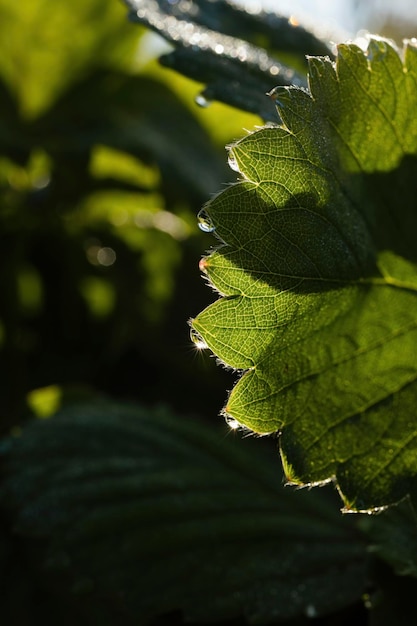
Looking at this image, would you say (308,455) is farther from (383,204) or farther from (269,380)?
(383,204)

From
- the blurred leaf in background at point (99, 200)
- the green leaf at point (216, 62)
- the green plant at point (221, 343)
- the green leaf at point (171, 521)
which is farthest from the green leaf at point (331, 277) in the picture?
the blurred leaf in background at point (99, 200)

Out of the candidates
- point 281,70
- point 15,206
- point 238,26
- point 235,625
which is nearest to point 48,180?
point 15,206

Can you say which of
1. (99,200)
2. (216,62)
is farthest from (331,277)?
(99,200)

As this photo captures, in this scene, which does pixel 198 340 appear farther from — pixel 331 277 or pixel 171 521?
pixel 171 521

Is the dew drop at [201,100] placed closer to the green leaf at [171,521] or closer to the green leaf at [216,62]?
the green leaf at [216,62]

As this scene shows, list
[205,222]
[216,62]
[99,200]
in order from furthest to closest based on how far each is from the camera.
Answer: [99,200] < [216,62] < [205,222]

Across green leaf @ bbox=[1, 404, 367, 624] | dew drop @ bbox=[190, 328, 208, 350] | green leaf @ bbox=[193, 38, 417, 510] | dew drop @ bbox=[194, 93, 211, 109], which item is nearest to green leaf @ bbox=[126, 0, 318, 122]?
dew drop @ bbox=[194, 93, 211, 109]
